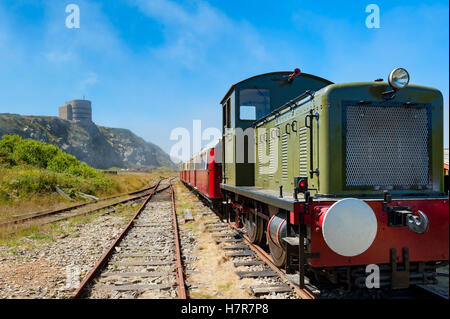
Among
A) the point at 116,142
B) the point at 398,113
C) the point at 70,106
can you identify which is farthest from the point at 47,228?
the point at 116,142

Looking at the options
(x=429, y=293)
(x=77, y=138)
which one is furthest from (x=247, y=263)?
(x=77, y=138)

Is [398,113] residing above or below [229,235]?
above

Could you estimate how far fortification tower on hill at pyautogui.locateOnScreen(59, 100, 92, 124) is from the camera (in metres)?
105

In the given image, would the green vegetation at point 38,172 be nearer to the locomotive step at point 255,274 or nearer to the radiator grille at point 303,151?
the locomotive step at point 255,274

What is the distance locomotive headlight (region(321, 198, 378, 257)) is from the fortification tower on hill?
110781mm

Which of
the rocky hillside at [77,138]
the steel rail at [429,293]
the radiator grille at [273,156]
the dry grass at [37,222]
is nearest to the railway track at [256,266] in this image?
the steel rail at [429,293]

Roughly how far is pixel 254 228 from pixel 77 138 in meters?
97.7

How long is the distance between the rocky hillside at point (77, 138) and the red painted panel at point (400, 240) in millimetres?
80173

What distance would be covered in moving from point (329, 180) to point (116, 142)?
128 meters

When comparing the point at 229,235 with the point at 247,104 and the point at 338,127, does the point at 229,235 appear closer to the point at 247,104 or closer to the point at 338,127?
the point at 247,104

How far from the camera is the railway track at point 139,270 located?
15.4 feet

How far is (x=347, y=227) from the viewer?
3.69 metres

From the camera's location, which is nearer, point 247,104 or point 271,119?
point 271,119

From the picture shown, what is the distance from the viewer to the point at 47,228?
9523 millimetres
